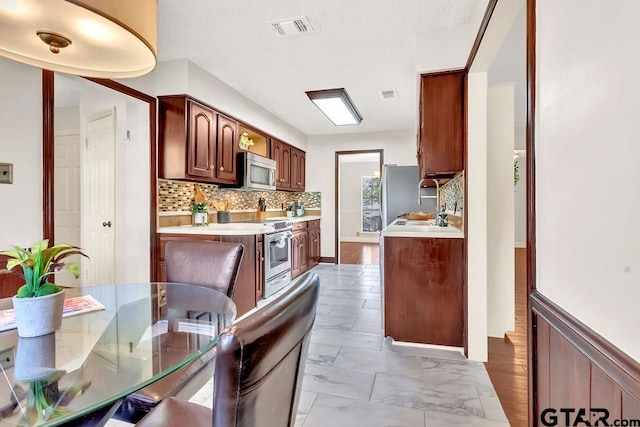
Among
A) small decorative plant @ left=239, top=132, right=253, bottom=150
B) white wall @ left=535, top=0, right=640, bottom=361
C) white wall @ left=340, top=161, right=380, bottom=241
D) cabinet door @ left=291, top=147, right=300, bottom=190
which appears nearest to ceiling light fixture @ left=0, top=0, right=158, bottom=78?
white wall @ left=535, top=0, right=640, bottom=361

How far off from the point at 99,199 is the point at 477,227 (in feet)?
11.6

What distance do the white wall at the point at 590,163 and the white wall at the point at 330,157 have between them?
16.5 feet

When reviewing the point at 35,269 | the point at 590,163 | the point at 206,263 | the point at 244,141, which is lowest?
the point at 206,263

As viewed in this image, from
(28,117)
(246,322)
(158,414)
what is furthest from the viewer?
(28,117)

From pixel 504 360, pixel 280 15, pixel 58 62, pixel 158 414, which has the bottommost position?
pixel 504 360

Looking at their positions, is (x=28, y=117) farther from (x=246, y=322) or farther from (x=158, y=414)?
(x=246, y=322)

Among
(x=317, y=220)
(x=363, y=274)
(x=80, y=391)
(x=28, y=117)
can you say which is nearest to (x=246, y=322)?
(x=80, y=391)

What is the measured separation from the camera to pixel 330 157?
6.29m

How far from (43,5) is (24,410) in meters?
1.19

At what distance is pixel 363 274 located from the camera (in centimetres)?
531

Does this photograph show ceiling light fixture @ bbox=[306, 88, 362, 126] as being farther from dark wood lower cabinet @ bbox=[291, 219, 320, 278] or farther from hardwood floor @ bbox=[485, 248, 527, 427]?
hardwood floor @ bbox=[485, 248, 527, 427]

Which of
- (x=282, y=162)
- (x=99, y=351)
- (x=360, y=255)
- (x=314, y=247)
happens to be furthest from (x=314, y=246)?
(x=99, y=351)

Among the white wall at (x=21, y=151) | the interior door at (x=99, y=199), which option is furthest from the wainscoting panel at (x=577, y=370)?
the interior door at (x=99, y=199)

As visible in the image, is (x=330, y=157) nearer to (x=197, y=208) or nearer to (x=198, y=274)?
(x=197, y=208)
